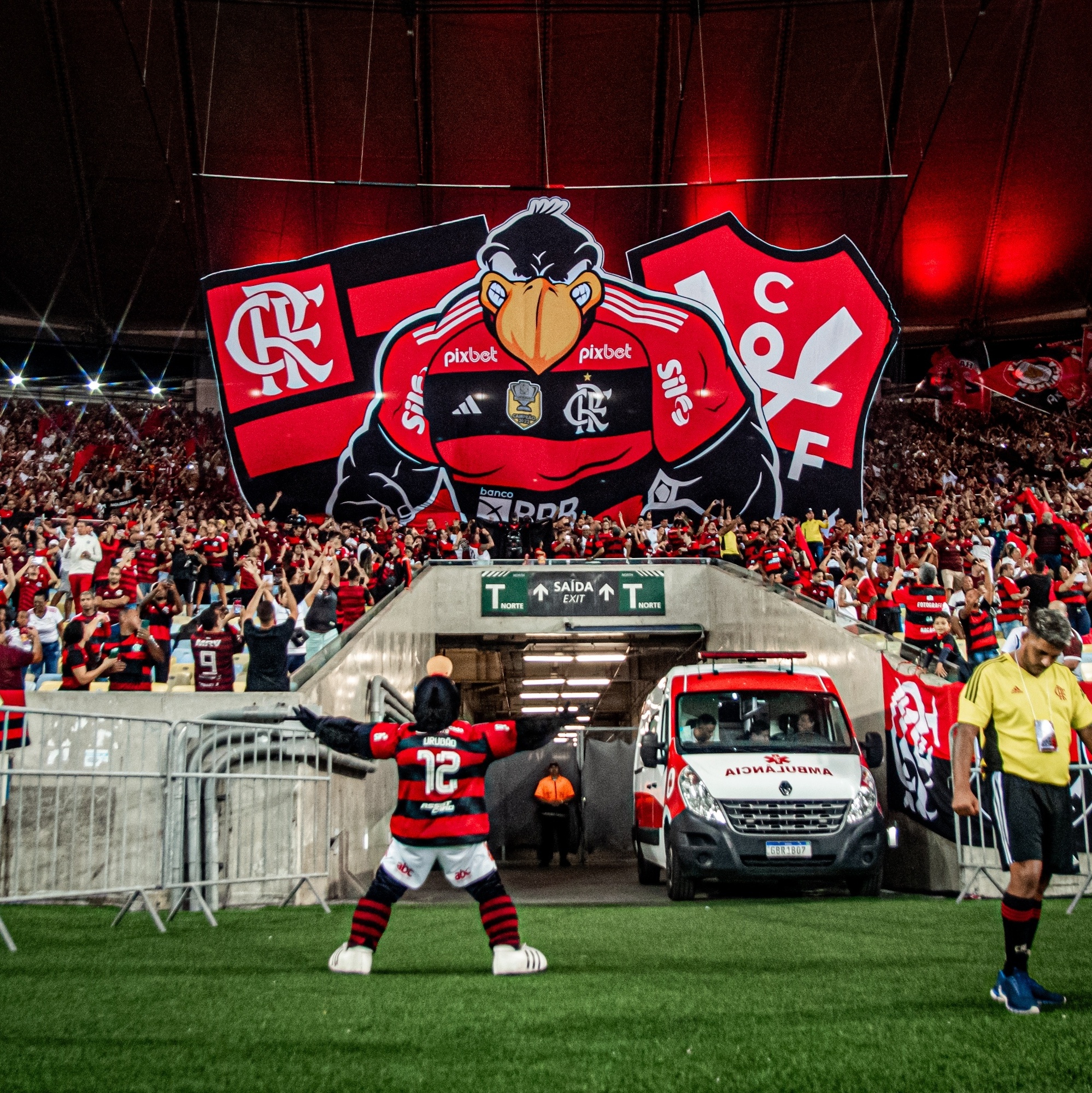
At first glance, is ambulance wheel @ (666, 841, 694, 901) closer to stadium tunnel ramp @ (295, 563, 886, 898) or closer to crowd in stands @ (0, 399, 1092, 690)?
stadium tunnel ramp @ (295, 563, 886, 898)

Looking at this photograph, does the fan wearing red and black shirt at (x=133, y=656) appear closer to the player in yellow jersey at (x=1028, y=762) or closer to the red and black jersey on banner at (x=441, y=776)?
the red and black jersey on banner at (x=441, y=776)

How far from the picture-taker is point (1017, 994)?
4.47 metres

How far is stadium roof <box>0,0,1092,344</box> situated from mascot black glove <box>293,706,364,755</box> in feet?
88.8

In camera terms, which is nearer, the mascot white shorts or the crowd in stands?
the mascot white shorts

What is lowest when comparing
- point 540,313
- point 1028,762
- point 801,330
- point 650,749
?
point 650,749

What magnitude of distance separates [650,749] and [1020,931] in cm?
663

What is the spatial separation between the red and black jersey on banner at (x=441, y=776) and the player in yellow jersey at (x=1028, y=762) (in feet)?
7.26

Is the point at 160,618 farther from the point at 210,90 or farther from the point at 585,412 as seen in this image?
the point at 210,90

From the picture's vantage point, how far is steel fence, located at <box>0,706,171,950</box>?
22.9 ft

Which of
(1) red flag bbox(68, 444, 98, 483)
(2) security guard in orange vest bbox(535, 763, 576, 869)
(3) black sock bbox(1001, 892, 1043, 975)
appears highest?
(1) red flag bbox(68, 444, 98, 483)

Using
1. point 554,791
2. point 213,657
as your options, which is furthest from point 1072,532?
point 213,657

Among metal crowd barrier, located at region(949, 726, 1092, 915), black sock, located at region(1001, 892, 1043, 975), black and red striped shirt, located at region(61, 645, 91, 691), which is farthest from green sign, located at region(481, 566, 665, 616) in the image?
black sock, located at region(1001, 892, 1043, 975)

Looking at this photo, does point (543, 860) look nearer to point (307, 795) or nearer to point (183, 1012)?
point (307, 795)

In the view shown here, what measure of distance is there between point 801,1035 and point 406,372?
79.4 feet
